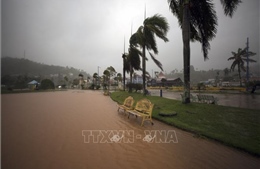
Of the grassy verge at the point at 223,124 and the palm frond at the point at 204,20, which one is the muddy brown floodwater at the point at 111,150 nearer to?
the grassy verge at the point at 223,124

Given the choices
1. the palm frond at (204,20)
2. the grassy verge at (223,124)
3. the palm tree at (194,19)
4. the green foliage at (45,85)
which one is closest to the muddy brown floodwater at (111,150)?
the grassy verge at (223,124)

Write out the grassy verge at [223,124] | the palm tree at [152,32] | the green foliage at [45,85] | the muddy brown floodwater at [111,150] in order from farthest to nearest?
the green foliage at [45,85] < the palm tree at [152,32] < the grassy verge at [223,124] < the muddy brown floodwater at [111,150]

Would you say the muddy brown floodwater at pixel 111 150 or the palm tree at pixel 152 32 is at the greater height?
the palm tree at pixel 152 32

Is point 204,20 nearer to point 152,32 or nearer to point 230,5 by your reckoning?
point 230,5

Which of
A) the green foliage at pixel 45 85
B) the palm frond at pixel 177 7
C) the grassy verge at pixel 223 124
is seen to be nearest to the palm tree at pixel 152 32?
the palm frond at pixel 177 7

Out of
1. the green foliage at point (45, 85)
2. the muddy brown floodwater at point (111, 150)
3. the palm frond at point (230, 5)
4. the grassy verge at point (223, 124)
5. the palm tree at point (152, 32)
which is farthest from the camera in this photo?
the green foliage at point (45, 85)

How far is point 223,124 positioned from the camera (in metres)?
5.88

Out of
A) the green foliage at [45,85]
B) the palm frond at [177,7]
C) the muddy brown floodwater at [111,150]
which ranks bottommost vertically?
the muddy brown floodwater at [111,150]

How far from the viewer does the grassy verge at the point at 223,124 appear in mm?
4426

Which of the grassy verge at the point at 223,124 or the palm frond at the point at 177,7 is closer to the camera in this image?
the grassy verge at the point at 223,124

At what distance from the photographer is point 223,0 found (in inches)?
330

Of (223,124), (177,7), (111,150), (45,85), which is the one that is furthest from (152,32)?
(45,85)

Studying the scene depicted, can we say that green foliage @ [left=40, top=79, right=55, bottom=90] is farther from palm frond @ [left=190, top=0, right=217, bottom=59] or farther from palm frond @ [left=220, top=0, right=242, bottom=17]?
palm frond @ [left=220, top=0, right=242, bottom=17]

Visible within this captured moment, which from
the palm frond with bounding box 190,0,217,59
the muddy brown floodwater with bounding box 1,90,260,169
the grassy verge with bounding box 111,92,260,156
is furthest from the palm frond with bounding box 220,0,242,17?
the muddy brown floodwater with bounding box 1,90,260,169
